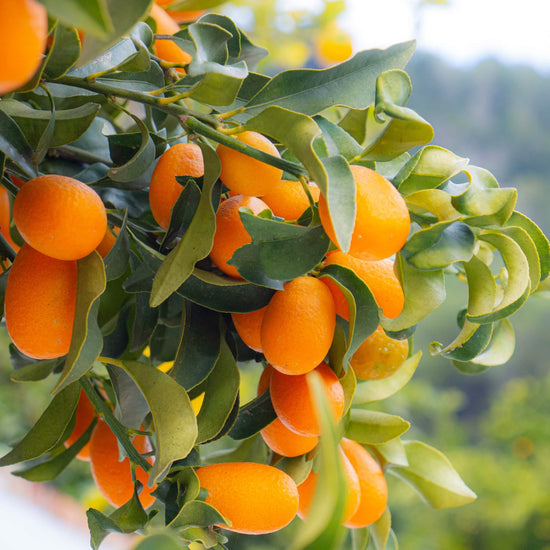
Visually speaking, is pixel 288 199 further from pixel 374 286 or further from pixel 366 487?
pixel 366 487

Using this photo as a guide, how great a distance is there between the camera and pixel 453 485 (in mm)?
401

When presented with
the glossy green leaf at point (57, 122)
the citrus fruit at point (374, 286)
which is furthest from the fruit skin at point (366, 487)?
the glossy green leaf at point (57, 122)

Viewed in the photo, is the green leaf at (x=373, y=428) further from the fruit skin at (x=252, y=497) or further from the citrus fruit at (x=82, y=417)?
the citrus fruit at (x=82, y=417)

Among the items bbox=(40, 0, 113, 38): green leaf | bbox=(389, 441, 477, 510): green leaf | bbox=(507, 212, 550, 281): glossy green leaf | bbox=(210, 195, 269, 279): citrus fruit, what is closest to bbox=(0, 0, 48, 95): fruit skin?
bbox=(40, 0, 113, 38): green leaf

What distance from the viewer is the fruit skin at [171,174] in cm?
28

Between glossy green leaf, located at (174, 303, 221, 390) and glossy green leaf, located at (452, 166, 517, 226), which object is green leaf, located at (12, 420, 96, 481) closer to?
glossy green leaf, located at (174, 303, 221, 390)

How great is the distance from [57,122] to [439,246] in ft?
0.60

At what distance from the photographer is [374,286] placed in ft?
0.96

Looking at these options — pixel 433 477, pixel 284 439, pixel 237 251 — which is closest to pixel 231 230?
pixel 237 251

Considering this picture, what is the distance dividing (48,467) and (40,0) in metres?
0.36

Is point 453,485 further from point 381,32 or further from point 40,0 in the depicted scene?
point 381,32

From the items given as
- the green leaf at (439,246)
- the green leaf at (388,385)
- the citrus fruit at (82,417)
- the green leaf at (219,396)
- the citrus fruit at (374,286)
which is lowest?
the citrus fruit at (82,417)

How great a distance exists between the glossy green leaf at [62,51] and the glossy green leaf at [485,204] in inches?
6.7

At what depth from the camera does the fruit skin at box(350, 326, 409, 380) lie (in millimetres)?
323
